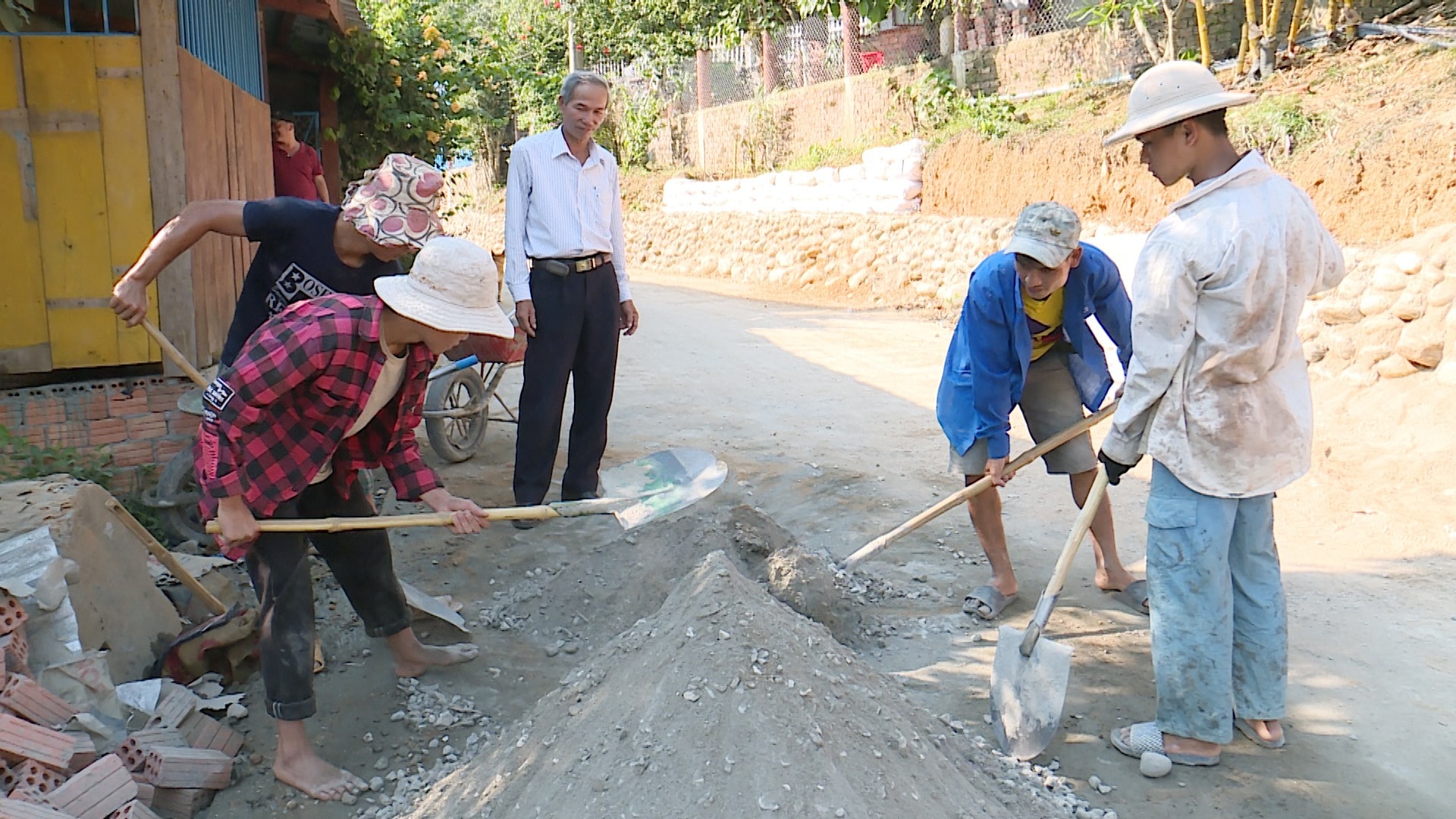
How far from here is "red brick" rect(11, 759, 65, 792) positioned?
7.98ft

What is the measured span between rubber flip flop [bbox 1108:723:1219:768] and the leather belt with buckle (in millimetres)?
2735

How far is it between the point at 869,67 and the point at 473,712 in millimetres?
15589

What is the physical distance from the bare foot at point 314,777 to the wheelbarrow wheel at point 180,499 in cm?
171

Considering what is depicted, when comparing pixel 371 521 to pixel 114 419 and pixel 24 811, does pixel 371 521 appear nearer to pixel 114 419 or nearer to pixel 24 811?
pixel 24 811

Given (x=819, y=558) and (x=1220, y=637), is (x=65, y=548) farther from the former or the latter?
(x=1220, y=637)

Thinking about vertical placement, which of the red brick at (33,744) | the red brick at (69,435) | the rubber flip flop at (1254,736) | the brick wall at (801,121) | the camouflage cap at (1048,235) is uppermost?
the brick wall at (801,121)

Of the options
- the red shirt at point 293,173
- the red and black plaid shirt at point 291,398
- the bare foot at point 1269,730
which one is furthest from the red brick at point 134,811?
the red shirt at point 293,173

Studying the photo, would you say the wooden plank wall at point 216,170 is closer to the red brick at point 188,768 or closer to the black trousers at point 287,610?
the black trousers at point 287,610

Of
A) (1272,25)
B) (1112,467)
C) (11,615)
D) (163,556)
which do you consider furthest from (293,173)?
(1272,25)

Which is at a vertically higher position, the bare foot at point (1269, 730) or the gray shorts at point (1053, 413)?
the gray shorts at point (1053, 413)

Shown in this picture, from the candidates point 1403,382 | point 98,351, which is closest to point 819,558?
point 98,351

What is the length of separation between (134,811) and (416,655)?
1013mm

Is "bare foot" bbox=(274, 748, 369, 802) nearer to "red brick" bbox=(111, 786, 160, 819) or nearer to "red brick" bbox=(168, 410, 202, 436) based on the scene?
"red brick" bbox=(111, 786, 160, 819)

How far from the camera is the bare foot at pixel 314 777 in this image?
2.81 metres
